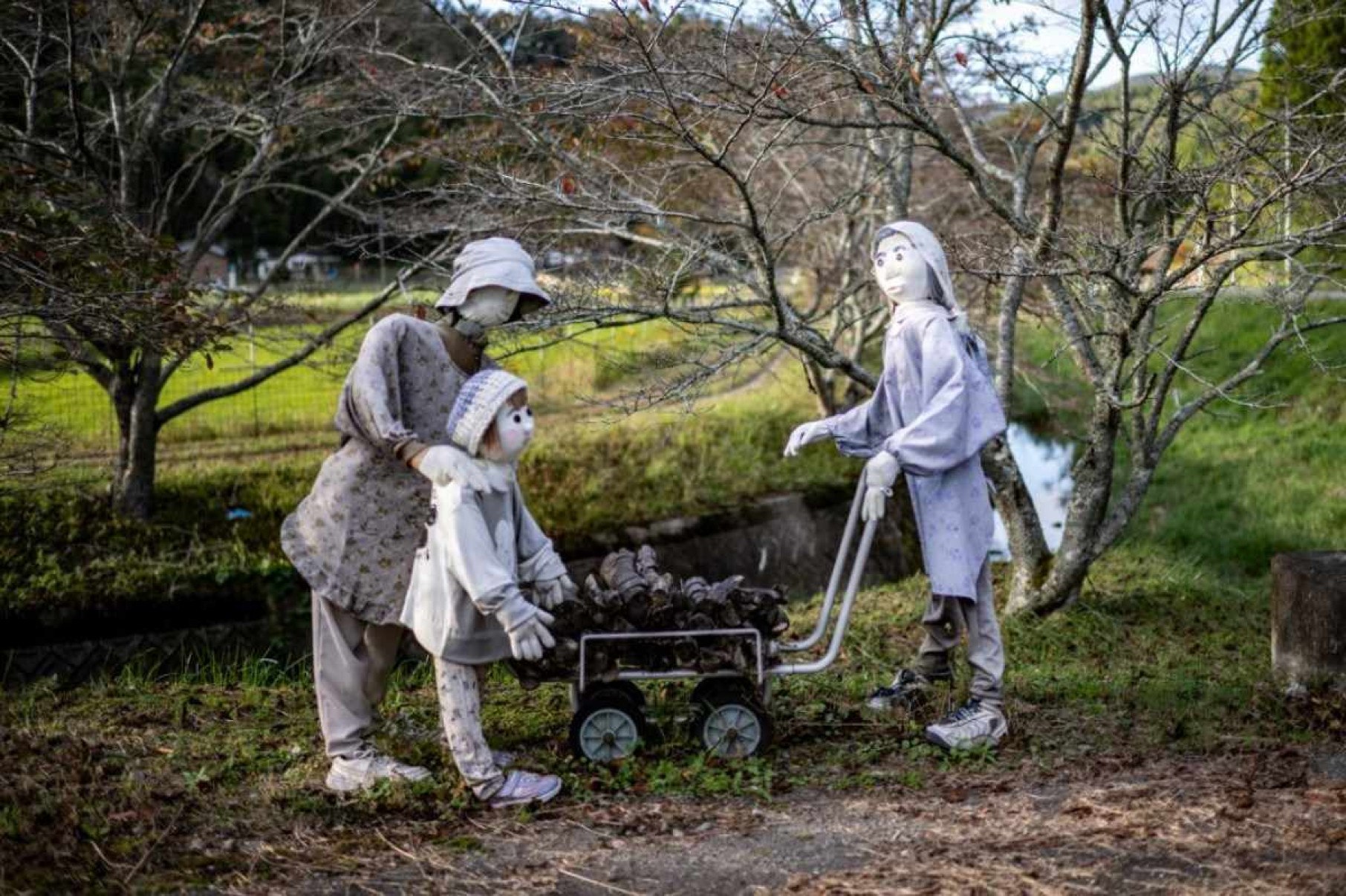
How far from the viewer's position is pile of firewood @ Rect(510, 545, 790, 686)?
16.5 ft

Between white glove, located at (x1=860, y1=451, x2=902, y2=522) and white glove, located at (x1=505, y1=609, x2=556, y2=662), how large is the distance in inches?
50.3

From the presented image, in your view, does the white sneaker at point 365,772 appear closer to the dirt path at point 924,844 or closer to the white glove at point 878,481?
the dirt path at point 924,844

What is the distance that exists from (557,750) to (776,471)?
7384mm

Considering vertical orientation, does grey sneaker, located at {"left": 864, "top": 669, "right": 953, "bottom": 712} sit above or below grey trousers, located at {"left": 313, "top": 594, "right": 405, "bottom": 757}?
below

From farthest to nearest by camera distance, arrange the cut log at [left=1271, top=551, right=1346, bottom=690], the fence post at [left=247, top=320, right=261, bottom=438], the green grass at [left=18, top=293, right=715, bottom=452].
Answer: the green grass at [left=18, top=293, right=715, bottom=452]
the fence post at [left=247, top=320, right=261, bottom=438]
the cut log at [left=1271, top=551, right=1346, bottom=690]

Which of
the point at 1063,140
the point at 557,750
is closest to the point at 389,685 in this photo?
the point at 557,750

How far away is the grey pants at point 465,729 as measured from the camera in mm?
4793

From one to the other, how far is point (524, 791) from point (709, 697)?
0.79 metres

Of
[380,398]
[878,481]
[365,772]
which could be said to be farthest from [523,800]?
[878,481]

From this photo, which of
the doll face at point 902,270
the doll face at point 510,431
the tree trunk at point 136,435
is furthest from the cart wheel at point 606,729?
the tree trunk at point 136,435

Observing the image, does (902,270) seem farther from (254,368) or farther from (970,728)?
(254,368)

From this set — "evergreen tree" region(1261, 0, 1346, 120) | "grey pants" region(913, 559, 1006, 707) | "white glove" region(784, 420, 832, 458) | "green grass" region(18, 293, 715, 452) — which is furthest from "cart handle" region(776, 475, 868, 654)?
"green grass" region(18, 293, 715, 452)

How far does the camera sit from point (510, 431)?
15.4ft

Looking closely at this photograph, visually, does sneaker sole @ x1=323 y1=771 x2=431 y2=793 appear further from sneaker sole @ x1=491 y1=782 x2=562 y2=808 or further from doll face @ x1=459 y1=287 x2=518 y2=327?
doll face @ x1=459 y1=287 x2=518 y2=327
